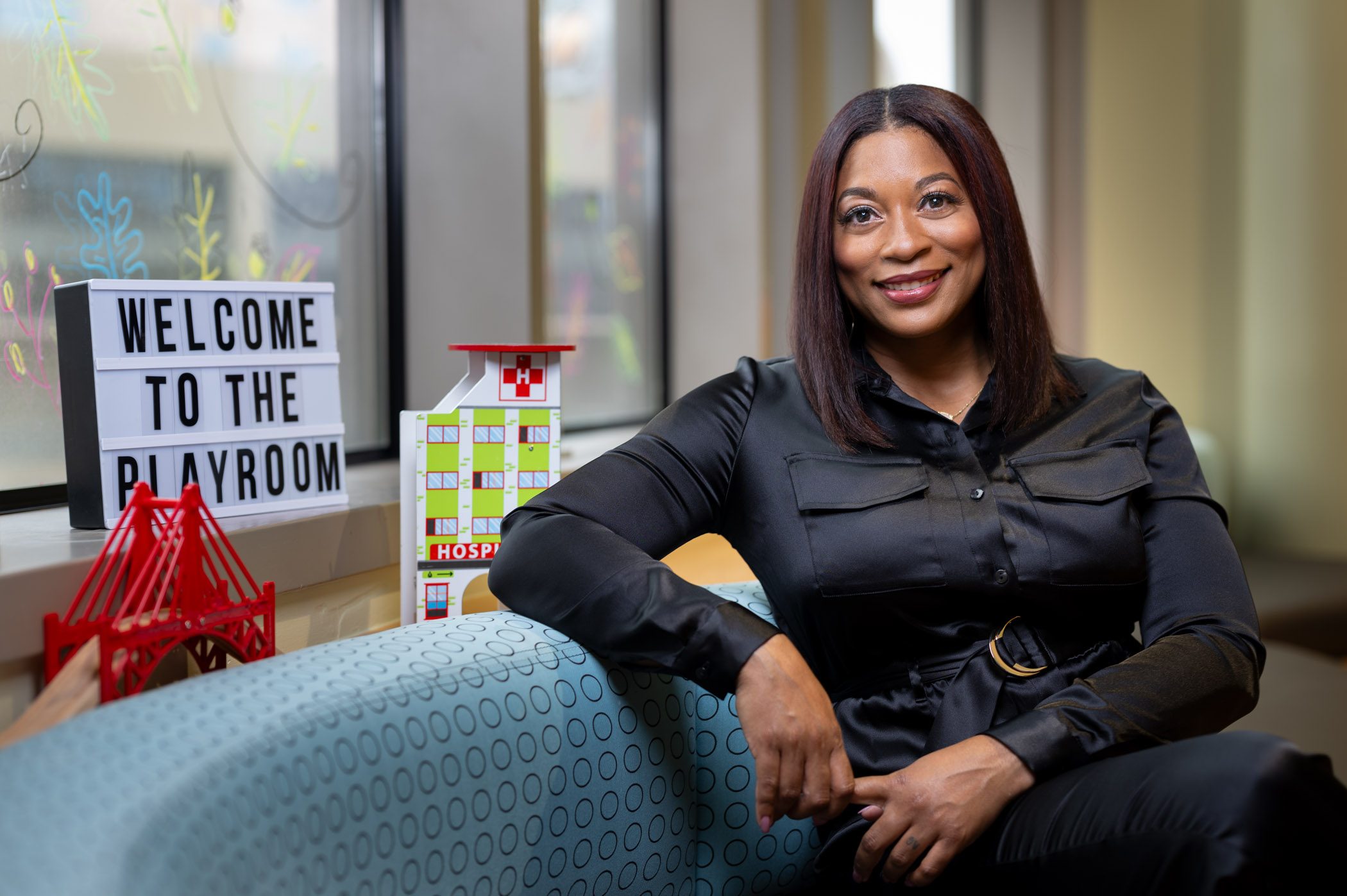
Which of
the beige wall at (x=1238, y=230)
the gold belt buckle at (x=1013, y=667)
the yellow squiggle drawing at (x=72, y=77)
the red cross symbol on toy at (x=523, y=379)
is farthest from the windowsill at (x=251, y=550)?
the beige wall at (x=1238, y=230)

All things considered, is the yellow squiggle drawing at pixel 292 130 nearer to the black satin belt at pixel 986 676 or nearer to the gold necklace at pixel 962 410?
the gold necklace at pixel 962 410

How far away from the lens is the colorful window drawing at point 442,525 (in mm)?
1461

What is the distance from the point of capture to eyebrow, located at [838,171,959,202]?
139cm

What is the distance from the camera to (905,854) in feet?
3.65

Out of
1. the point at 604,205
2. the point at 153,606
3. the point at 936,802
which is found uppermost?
the point at 604,205

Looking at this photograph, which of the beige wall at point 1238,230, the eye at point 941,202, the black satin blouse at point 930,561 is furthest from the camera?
the beige wall at point 1238,230

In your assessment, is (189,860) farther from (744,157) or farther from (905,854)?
(744,157)

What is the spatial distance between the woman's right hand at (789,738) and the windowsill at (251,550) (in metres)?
0.59

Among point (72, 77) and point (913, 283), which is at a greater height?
point (72, 77)

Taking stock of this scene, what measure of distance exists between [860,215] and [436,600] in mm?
705

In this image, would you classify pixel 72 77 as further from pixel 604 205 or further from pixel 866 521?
pixel 604 205

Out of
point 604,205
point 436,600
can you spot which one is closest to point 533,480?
point 436,600

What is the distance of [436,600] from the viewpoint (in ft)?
4.80

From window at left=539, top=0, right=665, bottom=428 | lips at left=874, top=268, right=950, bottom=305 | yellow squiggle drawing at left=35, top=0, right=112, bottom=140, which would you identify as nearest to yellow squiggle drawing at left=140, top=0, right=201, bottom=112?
yellow squiggle drawing at left=35, top=0, right=112, bottom=140
